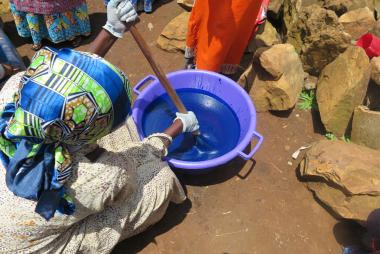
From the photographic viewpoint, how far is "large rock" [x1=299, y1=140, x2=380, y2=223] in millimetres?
2270

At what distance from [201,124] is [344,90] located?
3.66 feet

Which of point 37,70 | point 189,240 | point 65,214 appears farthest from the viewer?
point 189,240

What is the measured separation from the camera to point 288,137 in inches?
114

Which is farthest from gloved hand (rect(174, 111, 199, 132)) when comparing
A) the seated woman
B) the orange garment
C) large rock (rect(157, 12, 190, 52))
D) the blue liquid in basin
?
large rock (rect(157, 12, 190, 52))

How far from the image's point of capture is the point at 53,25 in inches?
126

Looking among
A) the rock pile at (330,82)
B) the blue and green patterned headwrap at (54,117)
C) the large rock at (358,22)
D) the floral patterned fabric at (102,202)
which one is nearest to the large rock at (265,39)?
the rock pile at (330,82)

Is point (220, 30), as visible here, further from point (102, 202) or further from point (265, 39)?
point (102, 202)

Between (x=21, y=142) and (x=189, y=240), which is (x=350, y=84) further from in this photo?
(x=21, y=142)

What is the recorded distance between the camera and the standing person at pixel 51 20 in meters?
3.06

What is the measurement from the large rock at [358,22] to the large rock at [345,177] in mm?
1319

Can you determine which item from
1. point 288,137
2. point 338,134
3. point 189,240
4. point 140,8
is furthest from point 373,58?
point 140,8

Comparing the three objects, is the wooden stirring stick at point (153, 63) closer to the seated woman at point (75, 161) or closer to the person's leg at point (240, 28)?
the seated woman at point (75, 161)

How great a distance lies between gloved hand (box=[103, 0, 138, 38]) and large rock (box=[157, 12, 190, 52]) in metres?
1.36

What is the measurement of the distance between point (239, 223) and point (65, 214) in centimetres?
126
